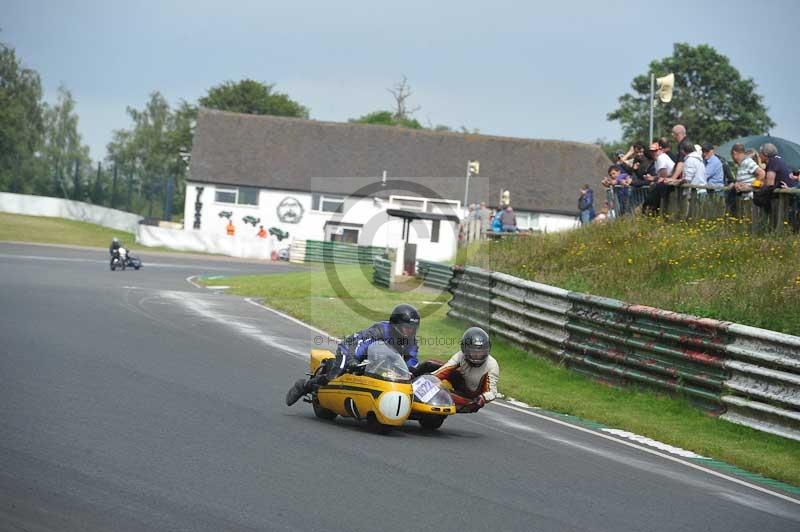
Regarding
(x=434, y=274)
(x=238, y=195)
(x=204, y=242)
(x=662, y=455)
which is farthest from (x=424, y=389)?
(x=238, y=195)

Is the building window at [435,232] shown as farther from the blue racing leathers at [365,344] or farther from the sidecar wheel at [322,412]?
the blue racing leathers at [365,344]

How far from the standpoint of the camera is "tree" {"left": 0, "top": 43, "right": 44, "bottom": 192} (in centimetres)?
8581

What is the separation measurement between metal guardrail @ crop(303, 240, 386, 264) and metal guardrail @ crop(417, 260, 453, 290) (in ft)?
52.0

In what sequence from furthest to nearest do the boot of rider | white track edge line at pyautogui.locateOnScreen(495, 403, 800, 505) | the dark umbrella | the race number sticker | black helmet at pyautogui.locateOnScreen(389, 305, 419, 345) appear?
the dark umbrella
the boot of rider
black helmet at pyautogui.locateOnScreen(389, 305, 419, 345)
the race number sticker
white track edge line at pyautogui.locateOnScreen(495, 403, 800, 505)

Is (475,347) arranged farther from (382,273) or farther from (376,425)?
(382,273)

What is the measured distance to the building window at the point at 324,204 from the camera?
73.3 metres

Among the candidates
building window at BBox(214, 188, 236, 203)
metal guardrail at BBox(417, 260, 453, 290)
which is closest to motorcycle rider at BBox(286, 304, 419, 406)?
metal guardrail at BBox(417, 260, 453, 290)

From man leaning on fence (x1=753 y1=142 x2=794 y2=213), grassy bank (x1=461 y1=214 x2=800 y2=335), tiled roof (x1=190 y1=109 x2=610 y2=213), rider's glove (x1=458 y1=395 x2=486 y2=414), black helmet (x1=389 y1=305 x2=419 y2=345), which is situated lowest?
rider's glove (x1=458 y1=395 x2=486 y2=414)

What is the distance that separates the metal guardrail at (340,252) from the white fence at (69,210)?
60.8 feet

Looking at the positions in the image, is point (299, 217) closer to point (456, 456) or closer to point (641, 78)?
point (641, 78)

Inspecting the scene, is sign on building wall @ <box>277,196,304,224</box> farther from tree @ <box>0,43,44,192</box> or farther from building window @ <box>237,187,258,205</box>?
tree @ <box>0,43,44,192</box>

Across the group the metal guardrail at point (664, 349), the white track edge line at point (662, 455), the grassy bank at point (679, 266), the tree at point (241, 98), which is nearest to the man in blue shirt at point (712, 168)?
the grassy bank at point (679, 266)

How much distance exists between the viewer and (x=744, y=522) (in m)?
8.62

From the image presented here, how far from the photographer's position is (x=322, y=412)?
39.5ft
